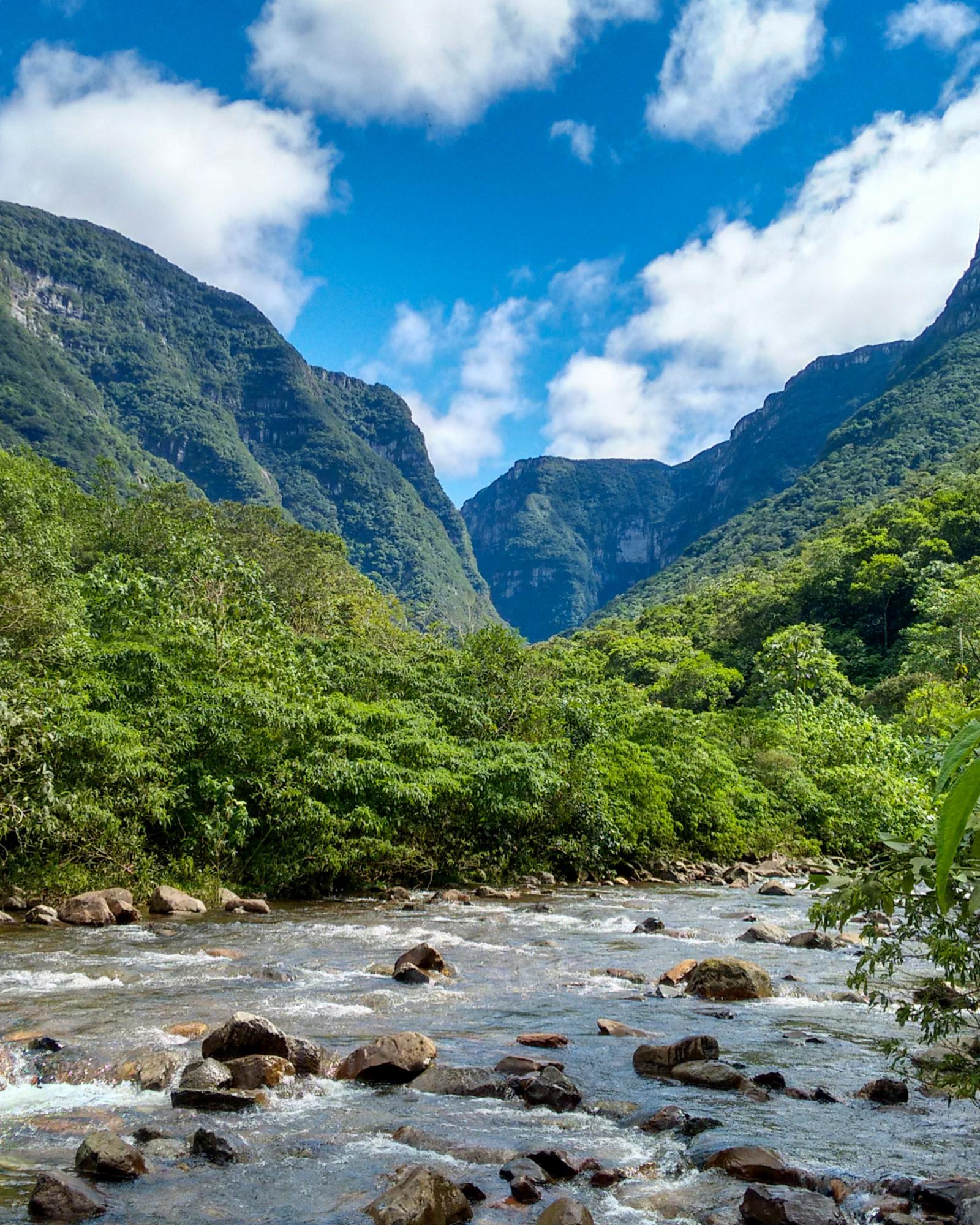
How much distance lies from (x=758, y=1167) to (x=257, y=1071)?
4264 millimetres

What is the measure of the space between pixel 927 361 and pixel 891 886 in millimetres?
185320

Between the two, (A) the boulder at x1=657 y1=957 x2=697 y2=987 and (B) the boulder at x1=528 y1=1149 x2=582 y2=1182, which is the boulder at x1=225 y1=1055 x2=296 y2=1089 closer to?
(B) the boulder at x1=528 y1=1149 x2=582 y2=1182

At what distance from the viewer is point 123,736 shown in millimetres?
17469

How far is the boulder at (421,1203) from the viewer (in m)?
5.45

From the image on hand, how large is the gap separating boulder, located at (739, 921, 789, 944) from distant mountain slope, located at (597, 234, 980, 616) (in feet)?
363

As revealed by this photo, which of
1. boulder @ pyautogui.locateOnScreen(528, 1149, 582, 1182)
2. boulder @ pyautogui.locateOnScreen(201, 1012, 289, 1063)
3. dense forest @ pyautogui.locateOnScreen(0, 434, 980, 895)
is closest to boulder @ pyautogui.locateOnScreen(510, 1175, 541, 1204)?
boulder @ pyautogui.locateOnScreen(528, 1149, 582, 1182)

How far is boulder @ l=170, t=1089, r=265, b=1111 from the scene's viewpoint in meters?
7.46

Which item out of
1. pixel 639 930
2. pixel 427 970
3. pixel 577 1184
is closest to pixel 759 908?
pixel 639 930

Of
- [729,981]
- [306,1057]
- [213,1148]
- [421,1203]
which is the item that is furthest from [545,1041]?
[421,1203]

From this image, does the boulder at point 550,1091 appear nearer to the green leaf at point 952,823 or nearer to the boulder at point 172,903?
the green leaf at point 952,823

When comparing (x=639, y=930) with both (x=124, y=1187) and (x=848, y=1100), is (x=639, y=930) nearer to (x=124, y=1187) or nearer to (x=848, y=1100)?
(x=848, y=1100)

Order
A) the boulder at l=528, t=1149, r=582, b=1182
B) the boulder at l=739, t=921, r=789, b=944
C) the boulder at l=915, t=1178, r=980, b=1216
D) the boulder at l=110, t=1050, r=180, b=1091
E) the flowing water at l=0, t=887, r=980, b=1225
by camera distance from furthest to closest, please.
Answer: the boulder at l=739, t=921, r=789, b=944 → the boulder at l=110, t=1050, r=180, b=1091 → the boulder at l=528, t=1149, r=582, b=1182 → the flowing water at l=0, t=887, r=980, b=1225 → the boulder at l=915, t=1178, r=980, b=1216

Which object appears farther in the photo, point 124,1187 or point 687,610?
point 687,610

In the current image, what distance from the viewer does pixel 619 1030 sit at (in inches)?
396
